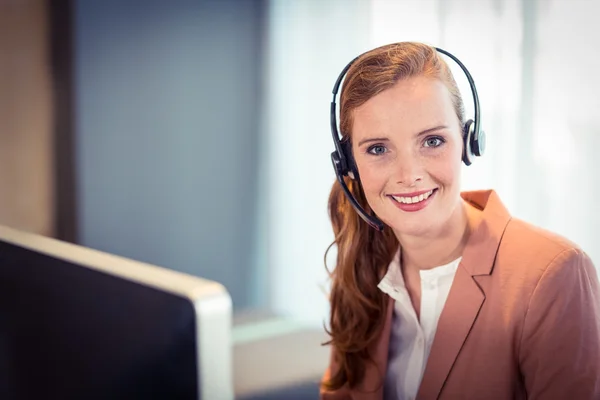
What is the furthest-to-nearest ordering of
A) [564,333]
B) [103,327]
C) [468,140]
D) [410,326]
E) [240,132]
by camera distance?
[240,132], [410,326], [468,140], [564,333], [103,327]

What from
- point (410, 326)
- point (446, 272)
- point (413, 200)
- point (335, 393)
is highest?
point (413, 200)

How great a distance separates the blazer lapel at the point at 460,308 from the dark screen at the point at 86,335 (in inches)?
28.5

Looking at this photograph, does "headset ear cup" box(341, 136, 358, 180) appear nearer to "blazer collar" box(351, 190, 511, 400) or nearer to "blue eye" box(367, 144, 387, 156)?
"blue eye" box(367, 144, 387, 156)

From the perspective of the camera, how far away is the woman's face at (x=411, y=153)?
1159 millimetres

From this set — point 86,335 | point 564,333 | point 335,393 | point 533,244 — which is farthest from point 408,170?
point 86,335

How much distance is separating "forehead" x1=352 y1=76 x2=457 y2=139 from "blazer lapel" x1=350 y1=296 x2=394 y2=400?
1.25 feet

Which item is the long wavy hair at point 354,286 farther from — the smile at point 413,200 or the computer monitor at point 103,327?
the computer monitor at point 103,327

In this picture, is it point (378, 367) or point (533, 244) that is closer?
point (533, 244)

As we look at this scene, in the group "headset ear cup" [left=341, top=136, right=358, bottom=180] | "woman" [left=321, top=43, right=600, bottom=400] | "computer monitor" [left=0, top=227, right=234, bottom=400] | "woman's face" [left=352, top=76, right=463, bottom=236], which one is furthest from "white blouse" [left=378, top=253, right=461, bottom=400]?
"computer monitor" [left=0, top=227, right=234, bottom=400]

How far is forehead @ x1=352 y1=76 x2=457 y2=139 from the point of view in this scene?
3.79 ft

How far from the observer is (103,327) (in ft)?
1.89

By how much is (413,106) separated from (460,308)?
36cm

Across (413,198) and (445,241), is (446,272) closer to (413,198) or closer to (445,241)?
(445,241)

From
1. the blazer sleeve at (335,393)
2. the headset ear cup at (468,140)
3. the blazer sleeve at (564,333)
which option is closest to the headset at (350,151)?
the headset ear cup at (468,140)
